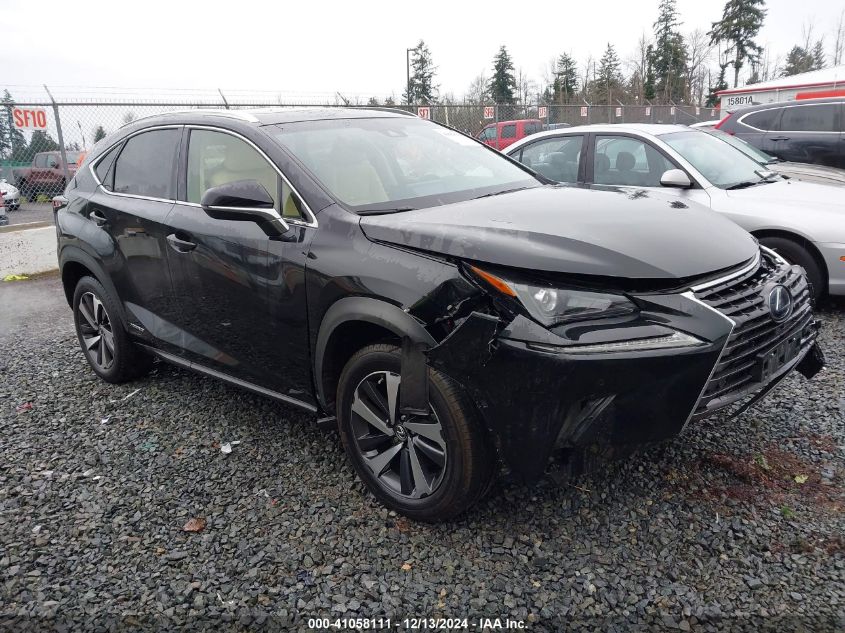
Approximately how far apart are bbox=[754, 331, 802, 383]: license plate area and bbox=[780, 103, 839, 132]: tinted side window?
28.1 ft

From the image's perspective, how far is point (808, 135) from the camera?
9.65m

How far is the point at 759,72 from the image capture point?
5538cm

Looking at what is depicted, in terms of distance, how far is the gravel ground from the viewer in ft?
7.53

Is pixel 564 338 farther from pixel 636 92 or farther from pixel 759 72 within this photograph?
pixel 759 72

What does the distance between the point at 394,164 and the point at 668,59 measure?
59664mm

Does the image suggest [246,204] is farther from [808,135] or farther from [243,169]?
[808,135]

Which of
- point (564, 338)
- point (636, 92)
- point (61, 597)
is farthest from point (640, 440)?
point (636, 92)

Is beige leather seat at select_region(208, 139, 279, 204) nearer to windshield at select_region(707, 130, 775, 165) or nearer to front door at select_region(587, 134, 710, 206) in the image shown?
front door at select_region(587, 134, 710, 206)

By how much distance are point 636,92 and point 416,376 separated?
54.8 meters

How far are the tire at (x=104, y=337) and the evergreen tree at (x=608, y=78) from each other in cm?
4349

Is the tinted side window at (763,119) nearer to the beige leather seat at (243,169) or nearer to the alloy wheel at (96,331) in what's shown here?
the beige leather seat at (243,169)

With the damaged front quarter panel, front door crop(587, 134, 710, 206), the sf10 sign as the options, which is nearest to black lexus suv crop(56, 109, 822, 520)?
the damaged front quarter panel

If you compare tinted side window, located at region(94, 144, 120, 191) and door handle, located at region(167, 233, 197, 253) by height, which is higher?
tinted side window, located at region(94, 144, 120, 191)

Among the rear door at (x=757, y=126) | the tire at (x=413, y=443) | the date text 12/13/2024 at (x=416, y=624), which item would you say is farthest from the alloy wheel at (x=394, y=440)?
the rear door at (x=757, y=126)
